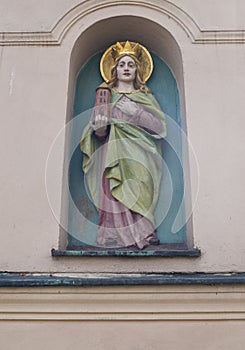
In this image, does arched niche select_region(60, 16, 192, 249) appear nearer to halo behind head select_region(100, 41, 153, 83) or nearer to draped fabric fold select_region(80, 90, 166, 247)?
halo behind head select_region(100, 41, 153, 83)

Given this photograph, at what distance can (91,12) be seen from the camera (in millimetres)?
5375

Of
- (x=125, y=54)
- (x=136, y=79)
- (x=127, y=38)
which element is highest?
(x=127, y=38)

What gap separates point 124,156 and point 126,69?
1.00 m

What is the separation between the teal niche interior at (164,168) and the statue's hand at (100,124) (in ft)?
0.89

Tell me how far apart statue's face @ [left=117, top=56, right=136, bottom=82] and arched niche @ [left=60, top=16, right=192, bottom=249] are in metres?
0.34

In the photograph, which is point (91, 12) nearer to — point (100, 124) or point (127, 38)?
point (127, 38)

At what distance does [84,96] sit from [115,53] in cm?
55

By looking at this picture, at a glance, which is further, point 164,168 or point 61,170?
point 164,168

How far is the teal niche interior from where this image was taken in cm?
480

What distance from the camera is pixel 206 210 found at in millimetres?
4441

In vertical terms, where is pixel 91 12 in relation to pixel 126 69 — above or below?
above
